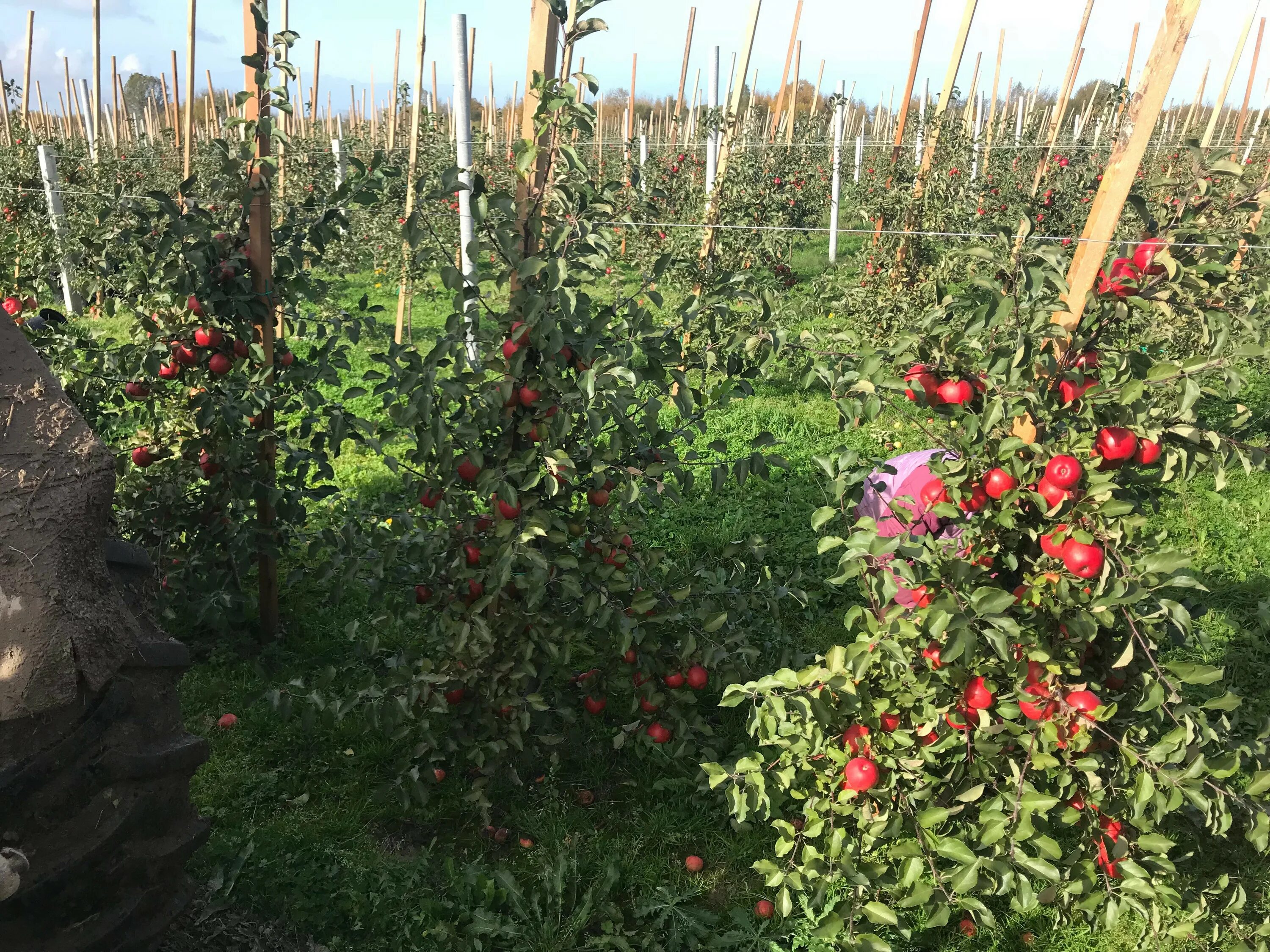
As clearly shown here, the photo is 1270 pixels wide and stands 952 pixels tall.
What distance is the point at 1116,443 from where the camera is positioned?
79.9 inches

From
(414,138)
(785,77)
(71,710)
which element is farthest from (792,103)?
(71,710)

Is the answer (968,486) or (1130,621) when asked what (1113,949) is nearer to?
(1130,621)

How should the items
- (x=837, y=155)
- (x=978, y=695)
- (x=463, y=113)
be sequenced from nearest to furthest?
(x=978, y=695), (x=463, y=113), (x=837, y=155)

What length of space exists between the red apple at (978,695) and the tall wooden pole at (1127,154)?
3.05 ft

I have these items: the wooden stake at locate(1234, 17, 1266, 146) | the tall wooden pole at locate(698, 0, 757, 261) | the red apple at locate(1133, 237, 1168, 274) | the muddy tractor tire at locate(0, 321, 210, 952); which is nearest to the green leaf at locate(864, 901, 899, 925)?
the muddy tractor tire at locate(0, 321, 210, 952)

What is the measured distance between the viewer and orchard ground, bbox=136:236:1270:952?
2.35m

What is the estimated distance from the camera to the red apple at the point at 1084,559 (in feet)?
6.54

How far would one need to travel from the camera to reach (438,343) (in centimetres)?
227

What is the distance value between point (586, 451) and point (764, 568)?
0.68 metres

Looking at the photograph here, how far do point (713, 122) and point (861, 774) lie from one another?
6.01 m

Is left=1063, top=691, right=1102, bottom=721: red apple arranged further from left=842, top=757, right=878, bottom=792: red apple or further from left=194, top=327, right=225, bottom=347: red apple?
left=194, top=327, right=225, bottom=347: red apple

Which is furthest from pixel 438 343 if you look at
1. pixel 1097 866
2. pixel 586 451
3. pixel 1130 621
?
pixel 1097 866

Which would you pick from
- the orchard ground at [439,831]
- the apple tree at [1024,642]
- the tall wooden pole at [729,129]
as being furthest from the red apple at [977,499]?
the tall wooden pole at [729,129]

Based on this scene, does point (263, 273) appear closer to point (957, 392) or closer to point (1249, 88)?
point (957, 392)
